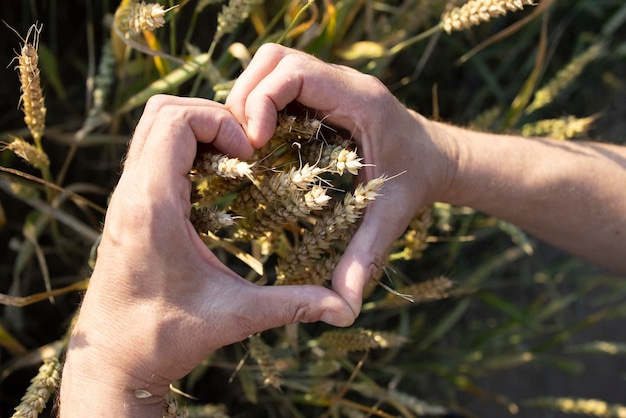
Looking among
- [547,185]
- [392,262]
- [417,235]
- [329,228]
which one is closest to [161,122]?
[329,228]

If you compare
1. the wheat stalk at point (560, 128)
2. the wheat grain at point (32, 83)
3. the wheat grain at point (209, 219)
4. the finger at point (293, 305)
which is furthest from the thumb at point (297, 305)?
the wheat stalk at point (560, 128)

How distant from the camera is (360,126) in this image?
991 mm

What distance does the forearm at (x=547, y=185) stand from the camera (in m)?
1.20

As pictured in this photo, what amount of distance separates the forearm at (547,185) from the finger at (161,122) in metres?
0.41

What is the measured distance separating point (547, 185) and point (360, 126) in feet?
1.51

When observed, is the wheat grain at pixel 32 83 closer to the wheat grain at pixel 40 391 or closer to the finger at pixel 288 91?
the finger at pixel 288 91

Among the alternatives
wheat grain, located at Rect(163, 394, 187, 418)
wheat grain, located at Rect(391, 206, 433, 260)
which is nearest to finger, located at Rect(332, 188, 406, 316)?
wheat grain, located at Rect(391, 206, 433, 260)

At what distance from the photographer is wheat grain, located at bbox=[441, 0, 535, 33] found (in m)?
1.01

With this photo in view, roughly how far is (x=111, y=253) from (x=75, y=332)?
0.55ft

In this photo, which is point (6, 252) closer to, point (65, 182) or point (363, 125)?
point (65, 182)

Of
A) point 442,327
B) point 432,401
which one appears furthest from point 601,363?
point 442,327

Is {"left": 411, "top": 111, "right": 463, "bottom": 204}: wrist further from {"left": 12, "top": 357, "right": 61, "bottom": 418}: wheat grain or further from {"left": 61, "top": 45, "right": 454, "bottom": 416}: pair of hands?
{"left": 12, "top": 357, "right": 61, "bottom": 418}: wheat grain

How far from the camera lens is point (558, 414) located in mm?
2396

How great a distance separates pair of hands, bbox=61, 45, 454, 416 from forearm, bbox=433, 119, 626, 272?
0.27m
